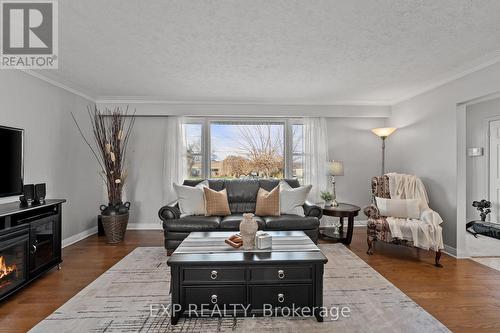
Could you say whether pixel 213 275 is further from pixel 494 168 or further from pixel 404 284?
pixel 494 168

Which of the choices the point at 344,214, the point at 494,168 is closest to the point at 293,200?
the point at 344,214

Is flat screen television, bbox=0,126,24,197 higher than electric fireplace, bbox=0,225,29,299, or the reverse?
flat screen television, bbox=0,126,24,197

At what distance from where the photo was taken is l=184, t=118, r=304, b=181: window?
17.0ft

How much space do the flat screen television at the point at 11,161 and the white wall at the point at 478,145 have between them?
7202 mm

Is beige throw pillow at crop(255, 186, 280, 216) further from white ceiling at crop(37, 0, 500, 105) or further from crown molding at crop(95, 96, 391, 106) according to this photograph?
crown molding at crop(95, 96, 391, 106)

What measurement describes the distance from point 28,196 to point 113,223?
1450mm

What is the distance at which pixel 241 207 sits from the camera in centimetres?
429

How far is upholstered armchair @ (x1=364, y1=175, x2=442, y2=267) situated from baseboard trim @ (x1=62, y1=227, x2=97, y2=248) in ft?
14.3

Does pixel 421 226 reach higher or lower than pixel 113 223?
higher

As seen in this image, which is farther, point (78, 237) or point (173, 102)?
point (173, 102)

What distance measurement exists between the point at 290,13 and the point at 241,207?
288 centimetres

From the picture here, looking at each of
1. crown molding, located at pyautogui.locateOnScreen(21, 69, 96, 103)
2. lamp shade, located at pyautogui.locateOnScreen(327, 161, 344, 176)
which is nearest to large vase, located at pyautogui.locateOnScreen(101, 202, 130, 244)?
crown molding, located at pyautogui.locateOnScreen(21, 69, 96, 103)

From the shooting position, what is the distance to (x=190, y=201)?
393cm

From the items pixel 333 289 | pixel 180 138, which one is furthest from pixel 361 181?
pixel 180 138
